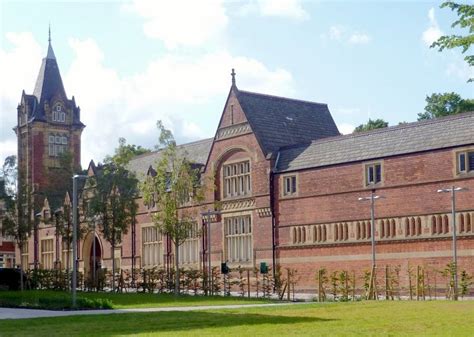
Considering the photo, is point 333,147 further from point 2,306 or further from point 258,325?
point 258,325

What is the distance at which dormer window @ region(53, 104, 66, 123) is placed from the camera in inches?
3807

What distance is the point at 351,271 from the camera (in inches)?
1982

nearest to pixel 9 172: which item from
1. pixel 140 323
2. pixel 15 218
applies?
pixel 15 218

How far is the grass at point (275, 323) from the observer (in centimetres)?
2214

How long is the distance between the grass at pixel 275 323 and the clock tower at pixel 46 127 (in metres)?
65.3

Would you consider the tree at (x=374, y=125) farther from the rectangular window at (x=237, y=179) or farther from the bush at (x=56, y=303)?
the bush at (x=56, y=303)

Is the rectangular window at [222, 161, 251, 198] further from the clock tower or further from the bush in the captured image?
the clock tower

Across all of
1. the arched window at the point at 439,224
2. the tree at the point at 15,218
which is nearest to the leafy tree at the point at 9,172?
the tree at the point at 15,218

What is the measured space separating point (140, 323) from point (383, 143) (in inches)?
1102

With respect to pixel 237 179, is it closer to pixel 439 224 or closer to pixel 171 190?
pixel 171 190

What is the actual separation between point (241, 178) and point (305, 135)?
5869mm

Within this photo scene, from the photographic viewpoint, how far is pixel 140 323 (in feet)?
86.2

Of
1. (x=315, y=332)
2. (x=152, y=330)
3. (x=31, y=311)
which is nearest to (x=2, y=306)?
(x=31, y=311)

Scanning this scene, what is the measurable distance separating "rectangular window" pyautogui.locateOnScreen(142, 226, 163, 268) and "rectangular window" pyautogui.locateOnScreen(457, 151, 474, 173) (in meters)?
27.6
